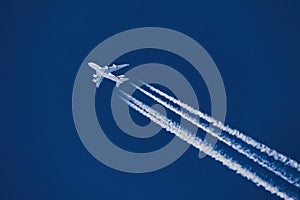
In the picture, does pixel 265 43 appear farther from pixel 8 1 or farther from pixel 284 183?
pixel 8 1

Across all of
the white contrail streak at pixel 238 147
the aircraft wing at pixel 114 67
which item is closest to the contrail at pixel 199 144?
the white contrail streak at pixel 238 147

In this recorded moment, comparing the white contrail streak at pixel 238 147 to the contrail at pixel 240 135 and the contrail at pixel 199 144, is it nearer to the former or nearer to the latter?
the contrail at pixel 240 135

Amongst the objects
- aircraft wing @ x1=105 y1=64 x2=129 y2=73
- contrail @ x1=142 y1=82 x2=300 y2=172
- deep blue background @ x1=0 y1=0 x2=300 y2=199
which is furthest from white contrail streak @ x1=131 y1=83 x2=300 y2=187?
aircraft wing @ x1=105 y1=64 x2=129 y2=73

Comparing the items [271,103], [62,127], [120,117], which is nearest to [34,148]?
[62,127]

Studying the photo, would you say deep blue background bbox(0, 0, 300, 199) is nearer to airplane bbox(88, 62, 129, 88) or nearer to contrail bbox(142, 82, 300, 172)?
contrail bbox(142, 82, 300, 172)

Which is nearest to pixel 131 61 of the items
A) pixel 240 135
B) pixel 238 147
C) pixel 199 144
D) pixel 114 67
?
pixel 114 67
